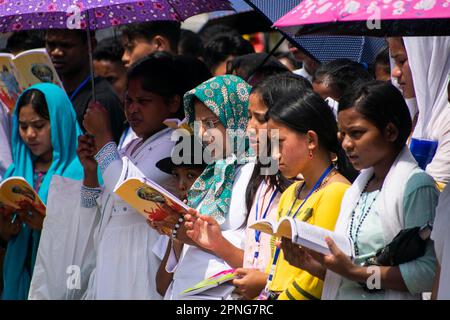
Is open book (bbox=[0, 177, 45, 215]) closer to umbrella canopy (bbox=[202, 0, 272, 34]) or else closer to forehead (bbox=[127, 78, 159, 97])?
forehead (bbox=[127, 78, 159, 97])

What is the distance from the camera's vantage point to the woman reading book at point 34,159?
6.27 metres

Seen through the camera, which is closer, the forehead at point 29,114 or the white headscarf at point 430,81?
the white headscarf at point 430,81

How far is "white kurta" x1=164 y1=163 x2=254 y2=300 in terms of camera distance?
5.01 meters

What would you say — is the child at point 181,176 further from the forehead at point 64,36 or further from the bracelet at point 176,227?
the forehead at point 64,36

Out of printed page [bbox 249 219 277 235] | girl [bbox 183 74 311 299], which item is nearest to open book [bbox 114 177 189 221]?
girl [bbox 183 74 311 299]

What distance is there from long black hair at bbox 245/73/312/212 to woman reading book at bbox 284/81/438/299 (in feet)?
2.15

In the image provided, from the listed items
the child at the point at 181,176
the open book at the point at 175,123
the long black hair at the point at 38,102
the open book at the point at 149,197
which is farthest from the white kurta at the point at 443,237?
the long black hair at the point at 38,102

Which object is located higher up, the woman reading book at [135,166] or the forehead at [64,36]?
the forehead at [64,36]

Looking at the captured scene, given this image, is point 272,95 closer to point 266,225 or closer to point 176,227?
point 176,227

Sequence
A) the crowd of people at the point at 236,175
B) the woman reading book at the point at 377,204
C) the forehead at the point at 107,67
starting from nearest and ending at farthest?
the woman reading book at the point at 377,204 → the crowd of people at the point at 236,175 → the forehead at the point at 107,67

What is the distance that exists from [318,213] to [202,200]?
92cm

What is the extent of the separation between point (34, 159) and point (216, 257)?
73.6 inches

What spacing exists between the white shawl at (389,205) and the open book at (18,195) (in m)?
2.36

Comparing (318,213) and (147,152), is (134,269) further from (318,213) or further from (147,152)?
(318,213)
